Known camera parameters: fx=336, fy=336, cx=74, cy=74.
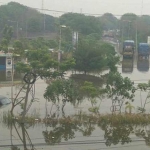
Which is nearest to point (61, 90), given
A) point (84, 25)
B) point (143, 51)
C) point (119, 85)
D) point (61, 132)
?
point (61, 132)

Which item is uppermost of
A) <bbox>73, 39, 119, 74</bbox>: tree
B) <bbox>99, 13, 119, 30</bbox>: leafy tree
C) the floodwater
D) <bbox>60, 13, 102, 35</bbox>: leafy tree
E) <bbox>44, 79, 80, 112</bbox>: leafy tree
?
<bbox>99, 13, 119, 30</bbox>: leafy tree

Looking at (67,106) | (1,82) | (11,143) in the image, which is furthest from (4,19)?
(11,143)

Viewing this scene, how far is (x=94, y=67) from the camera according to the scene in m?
19.1

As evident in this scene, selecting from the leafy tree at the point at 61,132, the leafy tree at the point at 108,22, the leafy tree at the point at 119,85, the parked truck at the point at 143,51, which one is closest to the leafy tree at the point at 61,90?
the leafy tree at the point at 61,132

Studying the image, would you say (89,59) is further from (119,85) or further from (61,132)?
(61,132)

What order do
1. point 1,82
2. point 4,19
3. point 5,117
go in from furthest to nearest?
point 4,19
point 1,82
point 5,117

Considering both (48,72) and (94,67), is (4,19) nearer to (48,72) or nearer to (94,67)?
(94,67)

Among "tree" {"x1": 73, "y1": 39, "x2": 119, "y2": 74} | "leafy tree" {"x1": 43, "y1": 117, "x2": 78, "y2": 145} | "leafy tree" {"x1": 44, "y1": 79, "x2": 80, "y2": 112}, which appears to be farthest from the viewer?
"tree" {"x1": 73, "y1": 39, "x2": 119, "y2": 74}

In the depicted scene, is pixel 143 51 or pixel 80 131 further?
pixel 143 51

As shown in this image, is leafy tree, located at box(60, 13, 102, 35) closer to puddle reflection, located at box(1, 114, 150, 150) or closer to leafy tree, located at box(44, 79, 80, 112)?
leafy tree, located at box(44, 79, 80, 112)

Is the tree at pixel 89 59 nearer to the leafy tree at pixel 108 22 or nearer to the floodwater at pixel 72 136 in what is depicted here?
the floodwater at pixel 72 136

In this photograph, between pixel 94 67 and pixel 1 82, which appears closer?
pixel 1 82

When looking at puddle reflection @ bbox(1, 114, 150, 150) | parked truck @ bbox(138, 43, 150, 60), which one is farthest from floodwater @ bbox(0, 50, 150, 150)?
parked truck @ bbox(138, 43, 150, 60)

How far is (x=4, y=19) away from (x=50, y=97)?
32980 mm
